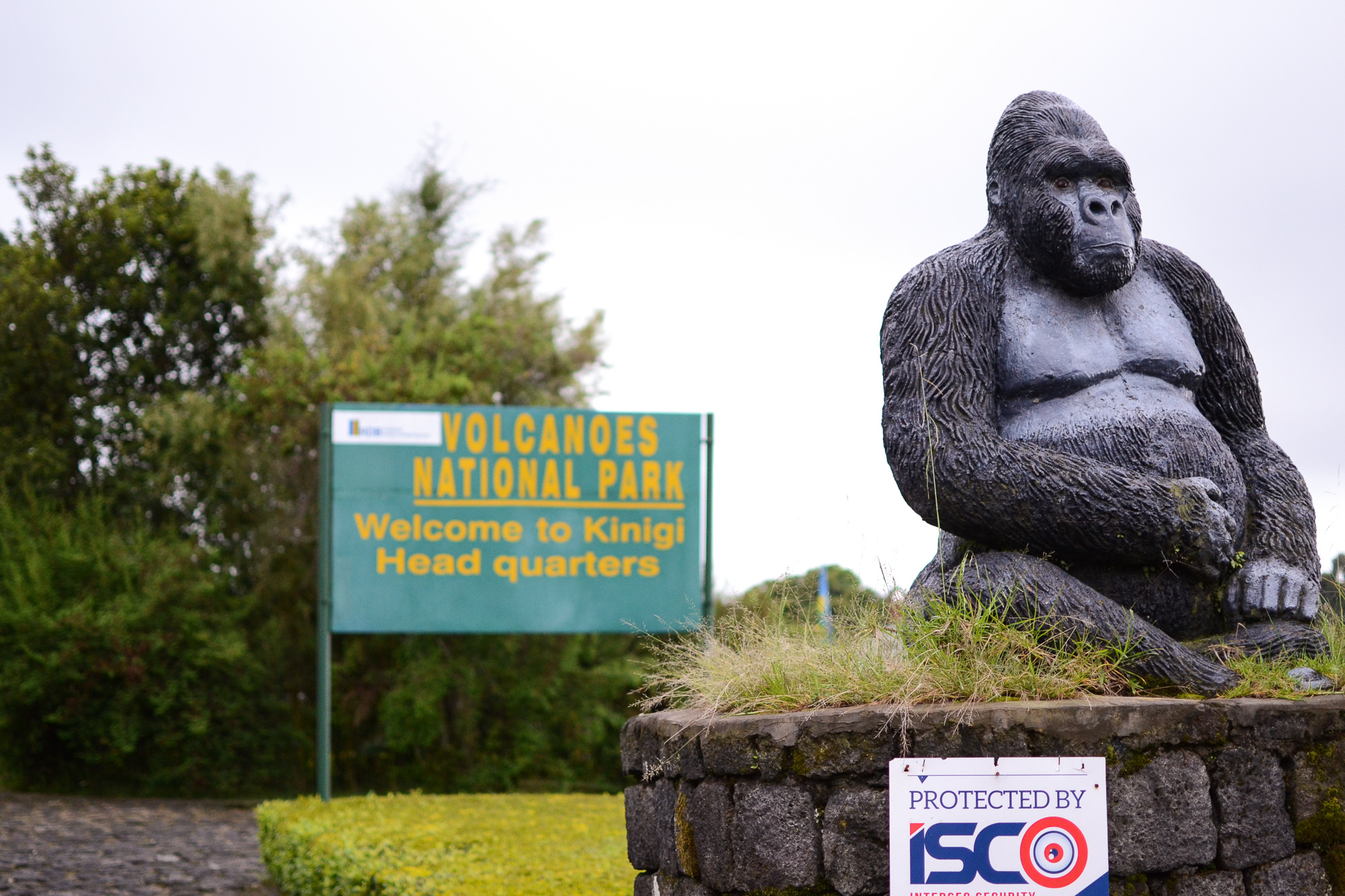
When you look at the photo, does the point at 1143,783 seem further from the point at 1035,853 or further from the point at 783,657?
the point at 783,657

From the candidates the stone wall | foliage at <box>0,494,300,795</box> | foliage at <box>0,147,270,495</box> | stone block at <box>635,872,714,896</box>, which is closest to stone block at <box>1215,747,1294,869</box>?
the stone wall

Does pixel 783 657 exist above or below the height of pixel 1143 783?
above

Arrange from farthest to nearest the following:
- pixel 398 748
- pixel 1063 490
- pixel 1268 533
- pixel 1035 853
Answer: pixel 398 748, pixel 1268 533, pixel 1063 490, pixel 1035 853

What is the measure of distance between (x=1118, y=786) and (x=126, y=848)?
877 centimetres

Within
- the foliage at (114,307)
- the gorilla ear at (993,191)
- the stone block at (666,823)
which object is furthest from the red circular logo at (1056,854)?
the foliage at (114,307)

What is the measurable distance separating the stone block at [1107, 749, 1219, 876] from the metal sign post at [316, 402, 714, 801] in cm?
618

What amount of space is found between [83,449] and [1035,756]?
1551cm

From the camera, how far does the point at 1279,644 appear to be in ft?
10.9

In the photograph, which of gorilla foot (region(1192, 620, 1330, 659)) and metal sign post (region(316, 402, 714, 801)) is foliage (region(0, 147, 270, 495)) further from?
gorilla foot (region(1192, 620, 1330, 659))

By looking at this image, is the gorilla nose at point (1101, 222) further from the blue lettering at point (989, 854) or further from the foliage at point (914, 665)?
the blue lettering at point (989, 854)

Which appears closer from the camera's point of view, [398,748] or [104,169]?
[398,748]

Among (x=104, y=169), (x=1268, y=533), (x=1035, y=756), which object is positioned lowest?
(x=1035, y=756)

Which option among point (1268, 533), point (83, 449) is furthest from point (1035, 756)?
point (83, 449)

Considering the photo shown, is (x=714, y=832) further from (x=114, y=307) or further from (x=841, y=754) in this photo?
(x=114, y=307)
